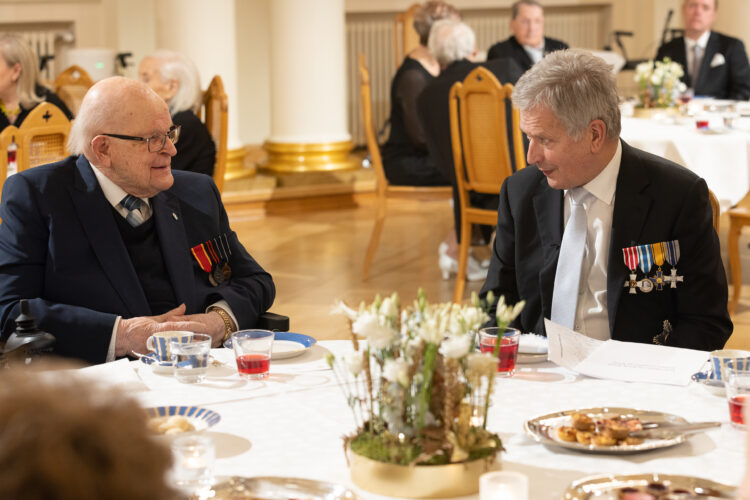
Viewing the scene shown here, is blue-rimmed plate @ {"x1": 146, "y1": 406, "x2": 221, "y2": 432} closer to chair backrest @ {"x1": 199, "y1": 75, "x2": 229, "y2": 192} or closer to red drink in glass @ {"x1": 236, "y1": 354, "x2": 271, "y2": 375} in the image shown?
red drink in glass @ {"x1": 236, "y1": 354, "x2": 271, "y2": 375}

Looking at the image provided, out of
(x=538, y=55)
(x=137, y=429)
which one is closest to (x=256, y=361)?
(x=137, y=429)

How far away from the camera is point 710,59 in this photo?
294 inches

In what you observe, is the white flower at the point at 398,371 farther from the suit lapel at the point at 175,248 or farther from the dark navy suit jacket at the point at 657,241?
the suit lapel at the point at 175,248

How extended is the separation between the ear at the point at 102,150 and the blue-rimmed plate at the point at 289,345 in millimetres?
696

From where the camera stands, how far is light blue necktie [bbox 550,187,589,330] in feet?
8.45

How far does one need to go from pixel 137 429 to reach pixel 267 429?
92 cm

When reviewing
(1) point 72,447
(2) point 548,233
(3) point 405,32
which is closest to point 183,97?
(2) point 548,233

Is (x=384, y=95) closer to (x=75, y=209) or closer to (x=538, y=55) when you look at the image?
(x=538, y=55)

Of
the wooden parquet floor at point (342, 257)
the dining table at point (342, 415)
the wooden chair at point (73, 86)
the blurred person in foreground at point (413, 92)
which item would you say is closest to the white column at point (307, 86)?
the wooden parquet floor at point (342, 257)

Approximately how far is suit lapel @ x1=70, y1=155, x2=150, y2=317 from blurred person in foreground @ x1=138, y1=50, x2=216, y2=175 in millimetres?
2558

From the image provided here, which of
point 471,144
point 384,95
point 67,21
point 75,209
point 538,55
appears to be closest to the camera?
point 75,209

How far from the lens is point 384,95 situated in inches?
425

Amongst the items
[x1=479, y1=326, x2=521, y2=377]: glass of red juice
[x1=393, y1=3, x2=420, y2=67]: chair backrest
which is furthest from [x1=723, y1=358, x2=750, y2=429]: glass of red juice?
[x1=393, y1=3, x2=420, y2=67]: chair backrest

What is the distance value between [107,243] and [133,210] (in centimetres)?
14
